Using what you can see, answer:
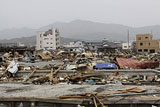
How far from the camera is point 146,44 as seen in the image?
2231 inches

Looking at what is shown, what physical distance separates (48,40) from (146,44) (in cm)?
3501

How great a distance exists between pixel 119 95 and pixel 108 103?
1.86 ft

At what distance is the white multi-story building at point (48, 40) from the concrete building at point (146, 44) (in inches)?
1188

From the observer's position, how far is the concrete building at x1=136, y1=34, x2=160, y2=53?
55053 millimetres

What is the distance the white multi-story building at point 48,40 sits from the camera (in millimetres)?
71562

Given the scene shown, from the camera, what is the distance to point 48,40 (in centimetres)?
7200

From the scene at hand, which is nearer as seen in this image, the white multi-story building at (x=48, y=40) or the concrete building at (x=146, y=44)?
Result: the concrete building at (x=146, y=44)

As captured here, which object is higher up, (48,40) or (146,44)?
(48,40)

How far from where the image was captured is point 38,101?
657 centimetres

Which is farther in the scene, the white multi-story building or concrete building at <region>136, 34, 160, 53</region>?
the white multi-story building

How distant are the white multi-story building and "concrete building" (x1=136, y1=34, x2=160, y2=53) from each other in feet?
99.0

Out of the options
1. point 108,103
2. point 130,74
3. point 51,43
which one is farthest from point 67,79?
point 51,43

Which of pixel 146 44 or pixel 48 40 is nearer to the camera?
pixel 146 44

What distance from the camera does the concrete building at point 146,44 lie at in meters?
55.1
